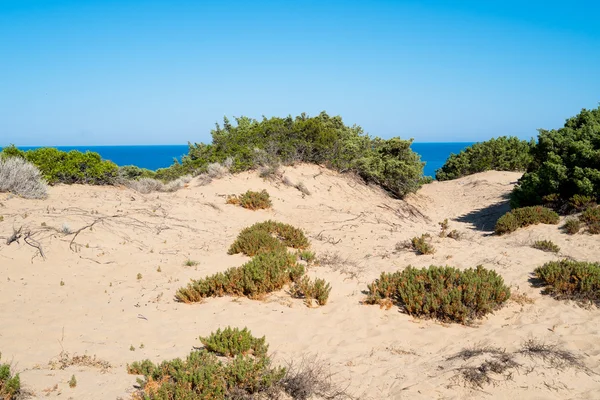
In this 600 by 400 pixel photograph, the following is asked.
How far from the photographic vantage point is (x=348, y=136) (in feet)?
70.5

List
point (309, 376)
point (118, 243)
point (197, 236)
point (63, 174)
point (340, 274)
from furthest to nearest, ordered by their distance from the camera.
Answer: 1. point (63, 174)
2. point (197, 236)
3. point (118, 243)
4. point (340, 274)
5. point (309, 376)

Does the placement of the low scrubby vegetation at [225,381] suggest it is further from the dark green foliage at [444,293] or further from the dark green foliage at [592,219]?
the dark green foliage at [592,219]

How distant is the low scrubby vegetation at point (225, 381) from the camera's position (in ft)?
12.0

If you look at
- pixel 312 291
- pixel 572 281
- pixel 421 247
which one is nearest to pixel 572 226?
pixel 421 247

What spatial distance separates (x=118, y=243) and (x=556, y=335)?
898 cm

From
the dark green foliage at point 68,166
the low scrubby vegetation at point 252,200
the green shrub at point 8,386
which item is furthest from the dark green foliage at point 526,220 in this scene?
the dark green foliage at point 68,166

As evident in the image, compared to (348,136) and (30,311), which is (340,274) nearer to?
(30,311)

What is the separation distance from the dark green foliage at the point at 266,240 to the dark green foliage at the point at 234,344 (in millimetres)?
4166

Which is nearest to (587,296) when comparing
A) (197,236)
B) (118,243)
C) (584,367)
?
(584,367)

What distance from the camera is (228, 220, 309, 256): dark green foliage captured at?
938cm

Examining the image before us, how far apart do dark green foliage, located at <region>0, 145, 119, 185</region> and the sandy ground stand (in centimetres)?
165

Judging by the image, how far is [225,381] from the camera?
12.8ft

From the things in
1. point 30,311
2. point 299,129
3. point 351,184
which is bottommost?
point 30,311

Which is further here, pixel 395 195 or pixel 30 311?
pixel 395 195
